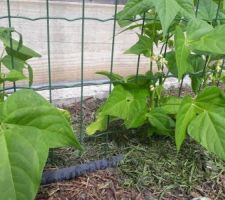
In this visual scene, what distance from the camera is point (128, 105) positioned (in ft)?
4.43

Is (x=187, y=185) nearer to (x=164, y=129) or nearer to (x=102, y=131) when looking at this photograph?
(x=164, y=129)

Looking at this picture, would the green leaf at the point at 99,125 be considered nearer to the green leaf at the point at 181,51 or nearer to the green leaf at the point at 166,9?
the green leaf at the point at 181,51

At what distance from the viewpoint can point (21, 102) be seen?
972mm

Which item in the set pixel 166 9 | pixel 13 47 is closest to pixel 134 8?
pixel 166 9

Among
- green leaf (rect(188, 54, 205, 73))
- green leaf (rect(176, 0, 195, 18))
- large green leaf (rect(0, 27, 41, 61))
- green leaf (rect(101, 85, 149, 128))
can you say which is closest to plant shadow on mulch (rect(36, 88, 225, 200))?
green leaf (rect(101, 85, 149, 128))

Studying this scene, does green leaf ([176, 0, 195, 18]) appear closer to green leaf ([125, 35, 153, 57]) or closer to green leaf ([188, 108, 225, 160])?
green leaf ([125, 35, 153, 57])

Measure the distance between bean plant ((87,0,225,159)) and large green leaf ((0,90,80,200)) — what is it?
359 millimetres

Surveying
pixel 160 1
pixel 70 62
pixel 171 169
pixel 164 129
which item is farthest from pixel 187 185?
pixel 70 62

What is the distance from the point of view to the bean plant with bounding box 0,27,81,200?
0.87m

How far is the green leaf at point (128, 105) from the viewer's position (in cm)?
132

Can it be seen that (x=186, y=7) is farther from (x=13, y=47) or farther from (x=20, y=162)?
(x=20, y=162)

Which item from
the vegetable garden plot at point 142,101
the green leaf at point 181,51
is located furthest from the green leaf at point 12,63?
the green leaf at point 181,51

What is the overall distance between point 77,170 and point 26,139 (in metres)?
0.43

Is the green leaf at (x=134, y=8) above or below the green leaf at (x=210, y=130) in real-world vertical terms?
above
